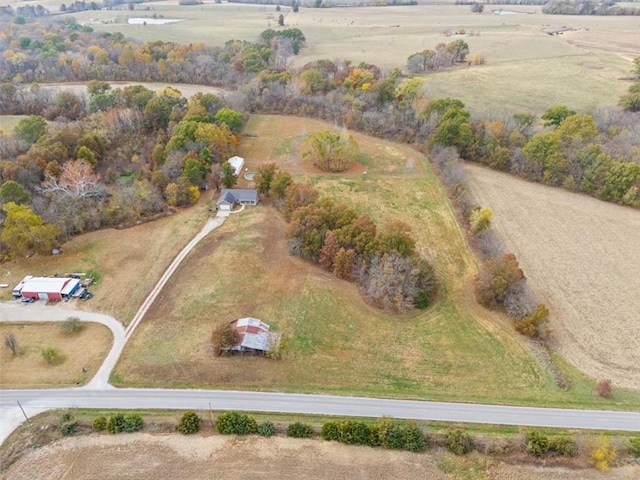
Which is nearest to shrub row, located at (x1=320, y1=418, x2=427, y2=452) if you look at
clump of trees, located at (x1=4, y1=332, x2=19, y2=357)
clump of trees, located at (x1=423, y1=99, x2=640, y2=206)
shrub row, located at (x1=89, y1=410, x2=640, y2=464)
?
shrub row, located at (x1=89, y1=410, x2=640, y2=464)

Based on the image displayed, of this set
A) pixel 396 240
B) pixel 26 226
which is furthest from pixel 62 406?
Result: pixel 396 240

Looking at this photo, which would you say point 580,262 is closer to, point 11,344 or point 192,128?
point 192,128

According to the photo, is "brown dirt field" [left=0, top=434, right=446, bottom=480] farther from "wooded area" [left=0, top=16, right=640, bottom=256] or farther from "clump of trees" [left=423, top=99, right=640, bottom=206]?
"clump of trees" [left=423, top=99, right=640, bottom=206]

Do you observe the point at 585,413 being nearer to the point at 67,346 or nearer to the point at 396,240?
the point at 396,240

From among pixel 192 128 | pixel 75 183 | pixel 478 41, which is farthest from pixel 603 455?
pixel 478 41

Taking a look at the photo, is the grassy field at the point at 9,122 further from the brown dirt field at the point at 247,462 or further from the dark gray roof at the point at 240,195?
the brown dirt field at the point at 247,462
